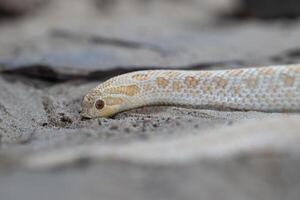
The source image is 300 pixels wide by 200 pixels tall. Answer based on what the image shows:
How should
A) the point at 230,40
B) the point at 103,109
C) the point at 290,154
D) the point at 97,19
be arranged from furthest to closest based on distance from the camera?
the point at 97,19, the point at 230,40, the point at 103,109, the point at 290,154

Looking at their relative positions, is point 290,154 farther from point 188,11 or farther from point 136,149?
point 188,11

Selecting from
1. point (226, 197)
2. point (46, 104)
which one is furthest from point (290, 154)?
point (46, 104)

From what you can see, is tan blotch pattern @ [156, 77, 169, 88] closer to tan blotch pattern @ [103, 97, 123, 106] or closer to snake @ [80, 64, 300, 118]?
snake @ [80, 64, 300, 118]

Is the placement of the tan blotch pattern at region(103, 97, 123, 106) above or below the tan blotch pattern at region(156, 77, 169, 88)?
below

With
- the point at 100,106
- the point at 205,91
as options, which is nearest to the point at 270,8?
the point at 205,91

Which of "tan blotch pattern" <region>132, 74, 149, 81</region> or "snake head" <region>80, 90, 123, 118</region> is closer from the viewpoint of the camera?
"snake head" <region>80, 90, 123, 118</region>

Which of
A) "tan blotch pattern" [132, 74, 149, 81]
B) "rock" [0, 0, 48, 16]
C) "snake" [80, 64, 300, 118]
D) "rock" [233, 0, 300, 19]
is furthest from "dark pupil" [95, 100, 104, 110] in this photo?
"rock" [0, 0, 48, 16]

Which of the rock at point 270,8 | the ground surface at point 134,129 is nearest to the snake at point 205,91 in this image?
the ground surface at point 134,129
